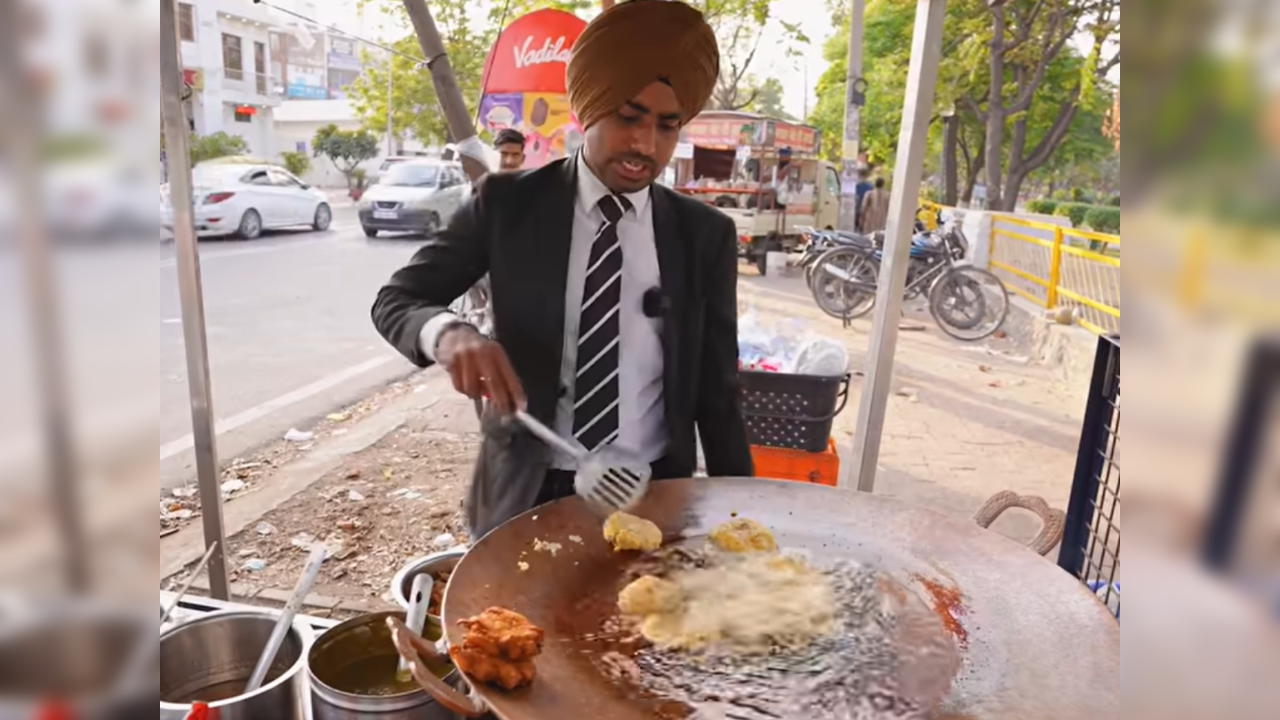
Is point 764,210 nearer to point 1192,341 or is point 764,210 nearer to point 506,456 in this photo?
point 506,456

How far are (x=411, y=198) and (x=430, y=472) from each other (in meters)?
13.2

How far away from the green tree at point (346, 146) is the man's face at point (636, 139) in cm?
3373

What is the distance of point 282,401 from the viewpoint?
6828mm

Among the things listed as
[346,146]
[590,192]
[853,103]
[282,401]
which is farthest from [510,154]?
[346,146]

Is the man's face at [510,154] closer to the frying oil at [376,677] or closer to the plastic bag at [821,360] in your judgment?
the plastic bag at [821,360]

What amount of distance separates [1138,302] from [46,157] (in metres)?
0.46

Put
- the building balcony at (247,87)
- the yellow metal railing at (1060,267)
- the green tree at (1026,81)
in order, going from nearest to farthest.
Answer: the yellow metal railing at (1060,267)
the green tree at (1026,81)
the building balcony at (247,87)

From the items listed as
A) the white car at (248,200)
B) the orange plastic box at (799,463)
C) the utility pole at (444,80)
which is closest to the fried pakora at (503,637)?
the orange plastic box at (799,463)

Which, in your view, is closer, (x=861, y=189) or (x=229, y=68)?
(x=229, y=68)

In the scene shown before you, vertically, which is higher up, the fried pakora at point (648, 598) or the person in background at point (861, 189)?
the person in background at point (861, 189)

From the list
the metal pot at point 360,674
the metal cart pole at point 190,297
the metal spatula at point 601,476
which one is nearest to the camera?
the metal pot at point 360,674

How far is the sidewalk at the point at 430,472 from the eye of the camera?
420cm

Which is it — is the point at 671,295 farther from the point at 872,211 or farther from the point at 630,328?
the point at 872,211

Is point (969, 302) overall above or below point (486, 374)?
below
